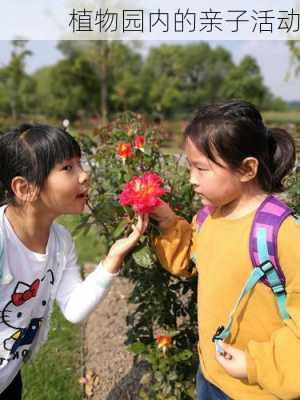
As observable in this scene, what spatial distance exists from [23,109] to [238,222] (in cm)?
2342

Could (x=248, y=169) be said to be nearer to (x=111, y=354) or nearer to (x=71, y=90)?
(x=111, y=354)

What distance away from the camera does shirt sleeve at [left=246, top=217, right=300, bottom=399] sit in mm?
1089

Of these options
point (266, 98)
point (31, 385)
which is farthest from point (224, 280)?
point (266, 98)

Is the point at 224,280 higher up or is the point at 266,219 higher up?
the point at 266,219

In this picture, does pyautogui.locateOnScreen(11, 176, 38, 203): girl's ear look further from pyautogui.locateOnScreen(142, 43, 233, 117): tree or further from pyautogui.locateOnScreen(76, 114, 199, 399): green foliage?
pyautogui.locateOnScreen(142, 43, 233, 117): tree

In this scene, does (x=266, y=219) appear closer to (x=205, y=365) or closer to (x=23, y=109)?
(x=205, y=365)

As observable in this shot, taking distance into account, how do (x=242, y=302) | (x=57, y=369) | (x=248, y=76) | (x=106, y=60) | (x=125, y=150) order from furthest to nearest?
(x=248, y=76), (x=106, y=60), (x=57, y=369), (x=125, y=150), (x=242, y=302)

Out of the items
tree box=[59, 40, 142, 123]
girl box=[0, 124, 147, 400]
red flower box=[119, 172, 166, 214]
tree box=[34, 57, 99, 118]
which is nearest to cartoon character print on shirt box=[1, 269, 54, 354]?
girl box=[0, 124, 147, 400]

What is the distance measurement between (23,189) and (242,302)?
0.72 meters

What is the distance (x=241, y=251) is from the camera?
46.4 inches

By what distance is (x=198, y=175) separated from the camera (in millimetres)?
1224

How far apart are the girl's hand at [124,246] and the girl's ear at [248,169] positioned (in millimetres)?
305

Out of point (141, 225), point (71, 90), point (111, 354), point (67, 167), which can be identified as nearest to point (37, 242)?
point (67, 167)

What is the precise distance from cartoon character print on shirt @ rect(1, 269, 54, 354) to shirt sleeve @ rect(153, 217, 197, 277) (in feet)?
1.27
